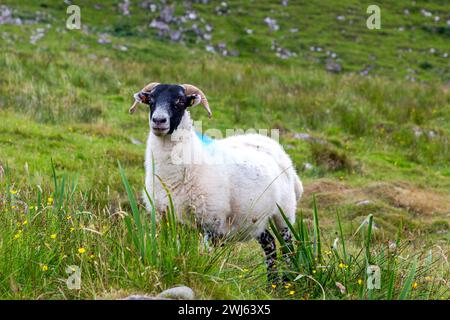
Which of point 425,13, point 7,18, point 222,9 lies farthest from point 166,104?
point 425,13

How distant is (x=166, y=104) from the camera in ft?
22.9

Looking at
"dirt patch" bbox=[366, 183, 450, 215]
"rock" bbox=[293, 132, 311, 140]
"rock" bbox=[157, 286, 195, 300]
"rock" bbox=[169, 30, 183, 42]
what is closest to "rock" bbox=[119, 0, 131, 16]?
"rock" bbox=[169, 30, 183, 42]

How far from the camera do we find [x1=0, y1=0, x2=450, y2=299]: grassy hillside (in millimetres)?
5492

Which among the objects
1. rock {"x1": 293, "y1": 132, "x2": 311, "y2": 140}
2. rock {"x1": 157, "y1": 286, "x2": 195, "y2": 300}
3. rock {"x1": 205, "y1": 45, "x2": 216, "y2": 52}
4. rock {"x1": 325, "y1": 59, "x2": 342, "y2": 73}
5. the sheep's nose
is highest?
the sheep's nose

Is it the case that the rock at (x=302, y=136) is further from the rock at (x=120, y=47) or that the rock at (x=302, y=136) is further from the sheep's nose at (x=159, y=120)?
the rock at (x=120, y=47)

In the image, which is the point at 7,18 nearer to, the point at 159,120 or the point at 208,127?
the point at 208,127

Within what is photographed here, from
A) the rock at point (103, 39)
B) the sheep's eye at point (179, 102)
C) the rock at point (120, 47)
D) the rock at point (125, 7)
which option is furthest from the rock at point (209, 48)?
the sheep's eye at point (179, 102)

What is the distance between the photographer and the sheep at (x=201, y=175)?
6.84 meters

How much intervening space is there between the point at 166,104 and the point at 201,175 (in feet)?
2.36

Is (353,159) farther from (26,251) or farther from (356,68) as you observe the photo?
(356,68)

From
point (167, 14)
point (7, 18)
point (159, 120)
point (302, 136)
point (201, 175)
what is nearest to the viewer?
point (159, 120)

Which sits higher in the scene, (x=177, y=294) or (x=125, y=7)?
(x=177, y=294)

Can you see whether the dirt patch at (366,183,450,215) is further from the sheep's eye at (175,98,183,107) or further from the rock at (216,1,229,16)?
the rock at (216,1,229,16)

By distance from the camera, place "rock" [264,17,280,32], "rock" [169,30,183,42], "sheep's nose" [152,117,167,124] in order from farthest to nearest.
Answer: "rock" [264,17,280,32]
"rock" [169,30,183,42]
"sheep's nose" [152,117,167,124]
